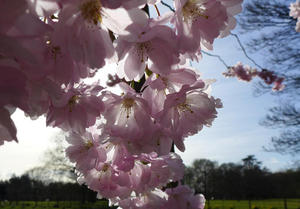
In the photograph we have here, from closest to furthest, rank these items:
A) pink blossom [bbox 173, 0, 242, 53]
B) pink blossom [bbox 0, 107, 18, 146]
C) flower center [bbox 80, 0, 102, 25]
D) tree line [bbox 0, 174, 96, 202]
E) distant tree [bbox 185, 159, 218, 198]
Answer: pink blossom [bbox 0, 107, 18, 146] < flower center [bbox 80, 0, 102, 25] < pink blossom [bbox 173, 0, 242, 53] < distant tree [bbox 185, 159, 218, 198] < tree line [bbox 0, 174, 96, 202]

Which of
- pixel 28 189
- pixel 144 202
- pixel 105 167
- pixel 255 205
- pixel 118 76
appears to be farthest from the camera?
pixel 28 189

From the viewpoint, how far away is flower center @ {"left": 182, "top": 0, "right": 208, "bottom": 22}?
0.78 meters

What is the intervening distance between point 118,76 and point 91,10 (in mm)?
268

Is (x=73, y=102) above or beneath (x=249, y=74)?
beneath

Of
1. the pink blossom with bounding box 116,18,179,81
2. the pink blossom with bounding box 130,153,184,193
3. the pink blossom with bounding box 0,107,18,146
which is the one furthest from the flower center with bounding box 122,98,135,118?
the pink blossom with bounding box 0,107,18,146

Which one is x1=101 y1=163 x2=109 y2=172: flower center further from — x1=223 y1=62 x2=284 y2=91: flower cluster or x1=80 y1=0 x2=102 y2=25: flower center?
x1=223 y1=62 x2=284 y2=91: flower cluster

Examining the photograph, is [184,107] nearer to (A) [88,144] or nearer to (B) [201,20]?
(B) [201,20]

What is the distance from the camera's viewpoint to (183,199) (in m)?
1.44

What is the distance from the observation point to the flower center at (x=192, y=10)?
30.8 inches

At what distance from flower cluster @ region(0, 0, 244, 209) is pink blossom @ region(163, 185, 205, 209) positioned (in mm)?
271

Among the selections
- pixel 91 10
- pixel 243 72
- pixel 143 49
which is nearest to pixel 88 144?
pixel 143 49

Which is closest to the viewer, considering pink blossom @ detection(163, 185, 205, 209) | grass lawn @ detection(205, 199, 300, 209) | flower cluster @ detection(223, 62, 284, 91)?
pink blossom @ detection(163, 185, 205, 209)

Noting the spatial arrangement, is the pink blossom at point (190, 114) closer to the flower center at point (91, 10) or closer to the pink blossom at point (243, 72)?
the flower center at point (91, 10)

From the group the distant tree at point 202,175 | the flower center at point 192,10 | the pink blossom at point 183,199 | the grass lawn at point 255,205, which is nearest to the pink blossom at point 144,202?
the pink blossom at point 183,199
